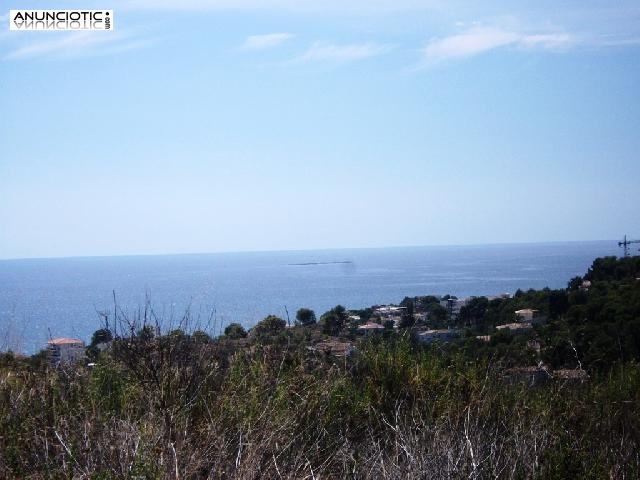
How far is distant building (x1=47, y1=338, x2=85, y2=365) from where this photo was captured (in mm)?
7097

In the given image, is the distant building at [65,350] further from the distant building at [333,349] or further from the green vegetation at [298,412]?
the distant building at [333,349]

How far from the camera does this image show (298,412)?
5648 millimetres

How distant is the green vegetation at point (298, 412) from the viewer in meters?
4.19

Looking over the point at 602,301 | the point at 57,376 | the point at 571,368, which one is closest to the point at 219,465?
the point at 57,376

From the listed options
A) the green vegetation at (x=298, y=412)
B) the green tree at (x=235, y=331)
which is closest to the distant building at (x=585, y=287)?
the green vegetation at (x=298, y=412)

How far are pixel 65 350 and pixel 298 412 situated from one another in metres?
3.25

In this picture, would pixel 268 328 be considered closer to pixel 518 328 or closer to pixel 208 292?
pixel 208 292

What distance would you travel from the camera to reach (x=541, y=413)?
5855 mm

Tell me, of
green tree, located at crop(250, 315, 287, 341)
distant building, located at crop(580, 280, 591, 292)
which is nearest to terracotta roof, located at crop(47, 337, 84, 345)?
green tree, located at crop(250, 315, 287, 341)

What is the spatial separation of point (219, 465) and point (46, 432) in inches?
45.6

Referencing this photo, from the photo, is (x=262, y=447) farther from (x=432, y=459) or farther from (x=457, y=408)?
(x=457, y=408)

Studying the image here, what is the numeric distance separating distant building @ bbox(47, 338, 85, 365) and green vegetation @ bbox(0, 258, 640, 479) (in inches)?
7.8

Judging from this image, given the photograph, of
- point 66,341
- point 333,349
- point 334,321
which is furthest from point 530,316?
point 66,341

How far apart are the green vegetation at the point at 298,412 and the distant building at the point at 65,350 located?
20 cm
